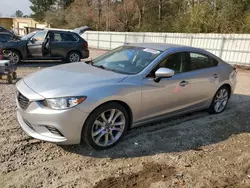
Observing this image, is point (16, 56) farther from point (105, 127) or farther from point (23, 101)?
point (105, 127)

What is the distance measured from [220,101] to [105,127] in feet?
10.3

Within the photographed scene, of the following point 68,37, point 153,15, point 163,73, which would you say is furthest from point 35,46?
point 153,15

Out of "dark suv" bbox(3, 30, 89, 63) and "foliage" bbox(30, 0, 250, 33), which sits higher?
"foliage" bbox(30, 0, 250, 33)

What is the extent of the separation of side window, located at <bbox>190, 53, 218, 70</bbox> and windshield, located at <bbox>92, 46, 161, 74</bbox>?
2.87ft

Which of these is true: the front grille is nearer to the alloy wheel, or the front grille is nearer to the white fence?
the alloy wheel

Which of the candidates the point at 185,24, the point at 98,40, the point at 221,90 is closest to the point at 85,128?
the point at 221,90

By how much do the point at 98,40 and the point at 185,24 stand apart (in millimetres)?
8896

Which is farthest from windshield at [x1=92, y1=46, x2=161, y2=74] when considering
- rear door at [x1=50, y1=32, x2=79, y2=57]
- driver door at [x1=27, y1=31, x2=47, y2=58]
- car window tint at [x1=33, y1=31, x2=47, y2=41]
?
car window tint at [x1=33, y1=31, x2=47, y2=41]

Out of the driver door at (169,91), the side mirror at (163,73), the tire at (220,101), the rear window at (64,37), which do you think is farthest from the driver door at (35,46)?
the side mirror at (163,73)

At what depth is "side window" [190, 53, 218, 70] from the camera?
483 cm

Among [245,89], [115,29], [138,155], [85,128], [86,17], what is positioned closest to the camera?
[85,128]

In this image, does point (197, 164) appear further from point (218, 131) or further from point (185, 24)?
point (185, 24)

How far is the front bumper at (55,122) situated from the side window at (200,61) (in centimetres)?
252

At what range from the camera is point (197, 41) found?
15656 millimetres
